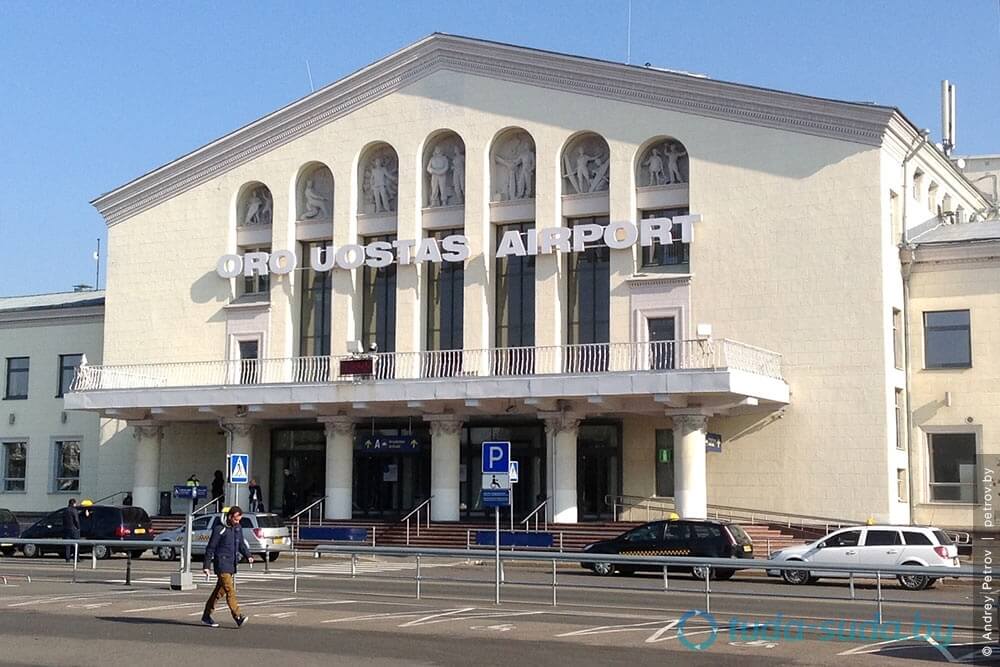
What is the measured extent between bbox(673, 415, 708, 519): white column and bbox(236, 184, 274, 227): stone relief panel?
17.1m

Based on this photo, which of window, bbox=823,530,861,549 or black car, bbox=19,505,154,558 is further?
black car, bbox=19,505,154,558

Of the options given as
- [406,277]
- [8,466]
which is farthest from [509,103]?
[8,466]

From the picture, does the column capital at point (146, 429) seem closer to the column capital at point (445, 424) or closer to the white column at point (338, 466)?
the white column at point (338, 466)

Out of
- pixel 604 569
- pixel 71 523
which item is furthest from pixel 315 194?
pixel 604 569

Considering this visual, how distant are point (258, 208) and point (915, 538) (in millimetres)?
25611

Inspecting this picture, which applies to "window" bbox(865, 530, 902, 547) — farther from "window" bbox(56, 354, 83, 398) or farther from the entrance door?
"window" bbox(56, 354, 83, 398)

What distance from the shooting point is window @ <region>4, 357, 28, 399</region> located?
51.5 meters

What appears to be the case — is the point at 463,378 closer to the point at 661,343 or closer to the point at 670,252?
the point at 661,343

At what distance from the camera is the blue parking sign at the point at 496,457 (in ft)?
78.7

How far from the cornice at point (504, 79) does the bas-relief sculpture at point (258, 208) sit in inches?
48.4

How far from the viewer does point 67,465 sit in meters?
49.7

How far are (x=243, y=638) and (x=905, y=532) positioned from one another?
1734 centimetres

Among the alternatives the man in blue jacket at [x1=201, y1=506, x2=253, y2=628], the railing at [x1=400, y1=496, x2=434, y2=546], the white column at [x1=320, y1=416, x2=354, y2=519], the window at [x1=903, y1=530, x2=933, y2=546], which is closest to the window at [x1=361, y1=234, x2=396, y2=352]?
the white column at [x1=320, y1=416, x2=354, y2=519]

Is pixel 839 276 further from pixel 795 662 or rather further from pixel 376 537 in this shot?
pixel 795 662
